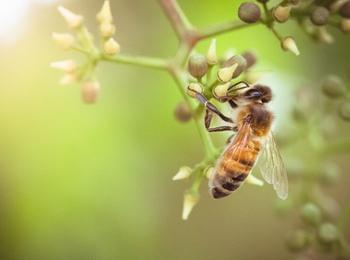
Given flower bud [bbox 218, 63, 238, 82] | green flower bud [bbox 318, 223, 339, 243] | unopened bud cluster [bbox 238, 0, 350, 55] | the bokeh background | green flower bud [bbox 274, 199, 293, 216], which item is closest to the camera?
flower bud [bbox 218, 63, 238, 82]

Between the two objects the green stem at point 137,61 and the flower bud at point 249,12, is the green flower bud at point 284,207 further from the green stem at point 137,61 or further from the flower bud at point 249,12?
the flower bud at point 249,12

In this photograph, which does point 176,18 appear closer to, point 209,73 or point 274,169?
point 209,73

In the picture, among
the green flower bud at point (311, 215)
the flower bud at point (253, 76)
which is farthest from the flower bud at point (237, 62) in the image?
the green flower bud at point (311, 215)

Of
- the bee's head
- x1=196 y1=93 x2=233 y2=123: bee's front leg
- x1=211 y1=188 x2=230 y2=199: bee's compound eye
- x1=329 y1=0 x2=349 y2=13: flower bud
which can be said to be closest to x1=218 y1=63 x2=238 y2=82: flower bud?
x1=196 y1=93 x2=233 y2=123: bee's front leg

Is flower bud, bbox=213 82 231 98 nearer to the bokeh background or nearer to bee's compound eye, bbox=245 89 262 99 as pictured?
bee's compound eye, bbox=245 89 262 99

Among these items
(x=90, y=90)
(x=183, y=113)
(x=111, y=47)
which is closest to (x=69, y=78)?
(x=90, y=90)

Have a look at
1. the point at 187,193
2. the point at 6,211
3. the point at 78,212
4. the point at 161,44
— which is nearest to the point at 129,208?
the point at 78,212

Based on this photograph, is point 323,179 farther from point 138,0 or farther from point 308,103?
point 138,0
